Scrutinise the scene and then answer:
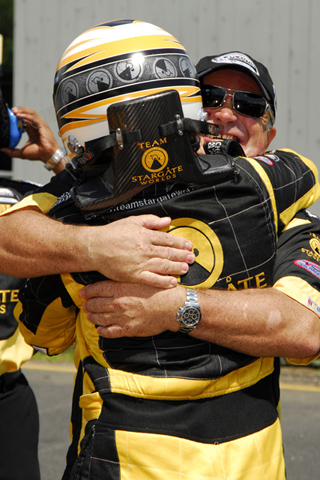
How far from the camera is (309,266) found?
1.90 m

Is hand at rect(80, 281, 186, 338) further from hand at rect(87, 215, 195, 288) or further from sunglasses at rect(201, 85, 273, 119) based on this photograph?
sunglasses at rect(201, 85, 273, 119)

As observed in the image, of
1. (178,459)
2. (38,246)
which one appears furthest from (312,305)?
(38,246)

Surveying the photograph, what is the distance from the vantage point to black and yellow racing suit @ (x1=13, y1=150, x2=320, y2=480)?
1712 millimetres

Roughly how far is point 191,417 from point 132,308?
35 centimetres

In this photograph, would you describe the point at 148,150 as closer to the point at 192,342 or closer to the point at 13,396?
the point at 192,342

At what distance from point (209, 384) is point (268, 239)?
463mm

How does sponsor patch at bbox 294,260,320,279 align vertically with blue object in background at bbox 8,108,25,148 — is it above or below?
above

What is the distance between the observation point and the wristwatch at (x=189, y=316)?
1.72 metres

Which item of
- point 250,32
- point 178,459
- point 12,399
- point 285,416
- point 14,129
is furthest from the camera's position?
point 250,32

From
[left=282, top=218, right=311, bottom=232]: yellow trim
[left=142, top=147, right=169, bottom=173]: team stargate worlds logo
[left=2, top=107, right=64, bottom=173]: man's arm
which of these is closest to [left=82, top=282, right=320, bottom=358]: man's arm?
[left=282, top=218, right=311, bottom=232]: yellow trim

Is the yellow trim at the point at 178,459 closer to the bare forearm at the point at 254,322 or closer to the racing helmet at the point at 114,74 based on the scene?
the bare forearm at the point at 254,322

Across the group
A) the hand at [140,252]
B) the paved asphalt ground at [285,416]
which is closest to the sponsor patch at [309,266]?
the hand at [140,252]

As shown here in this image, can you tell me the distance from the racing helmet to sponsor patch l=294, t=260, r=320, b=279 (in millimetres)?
561

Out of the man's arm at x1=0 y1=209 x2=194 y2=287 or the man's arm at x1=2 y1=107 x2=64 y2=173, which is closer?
the man's arm at x1=0 y1=209 x2=194 y2=287
